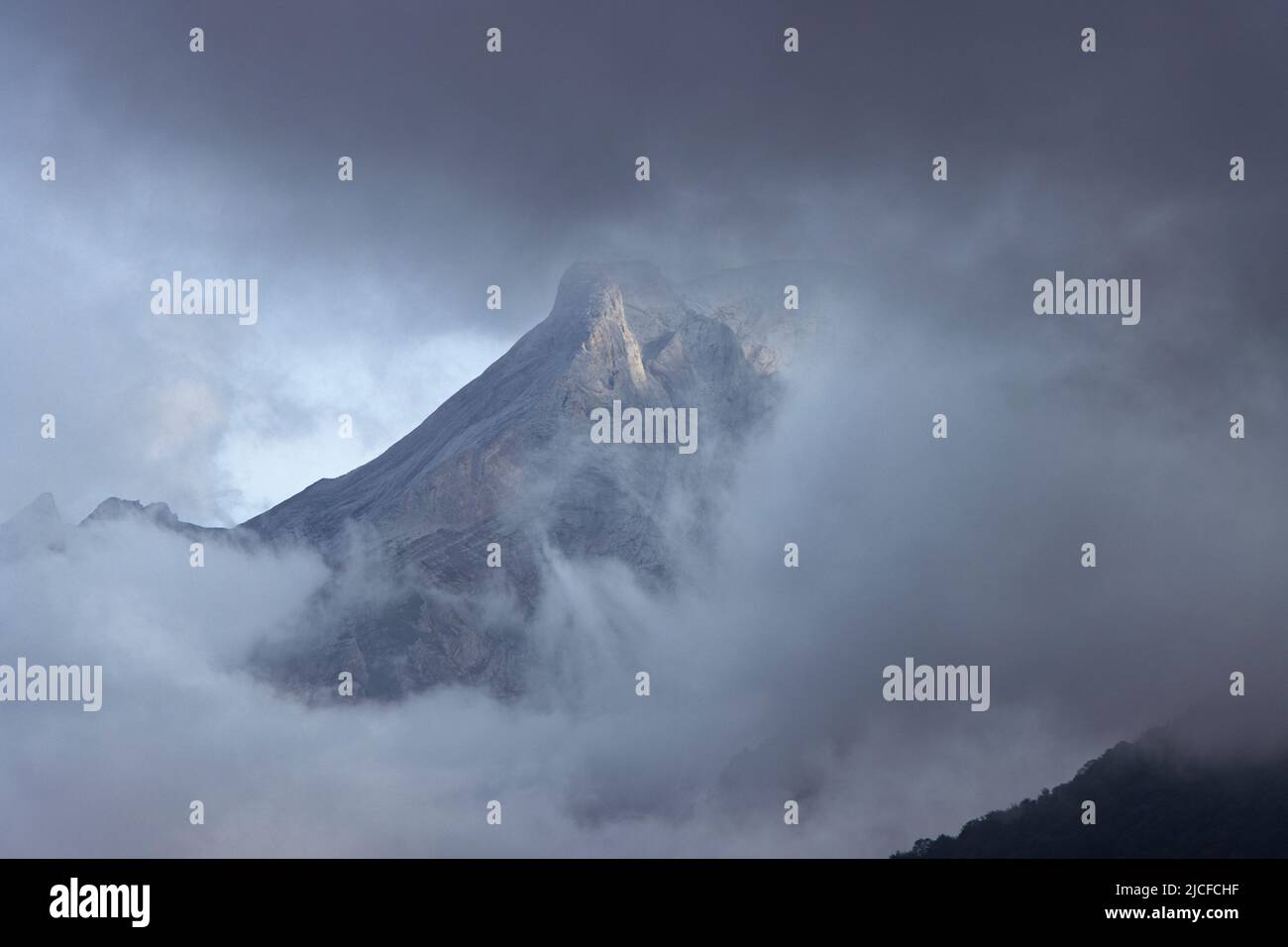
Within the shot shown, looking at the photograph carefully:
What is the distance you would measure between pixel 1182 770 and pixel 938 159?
122747 millimetres

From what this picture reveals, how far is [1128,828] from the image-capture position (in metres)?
187

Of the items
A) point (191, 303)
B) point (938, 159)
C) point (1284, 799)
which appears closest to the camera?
point (191, 303)
